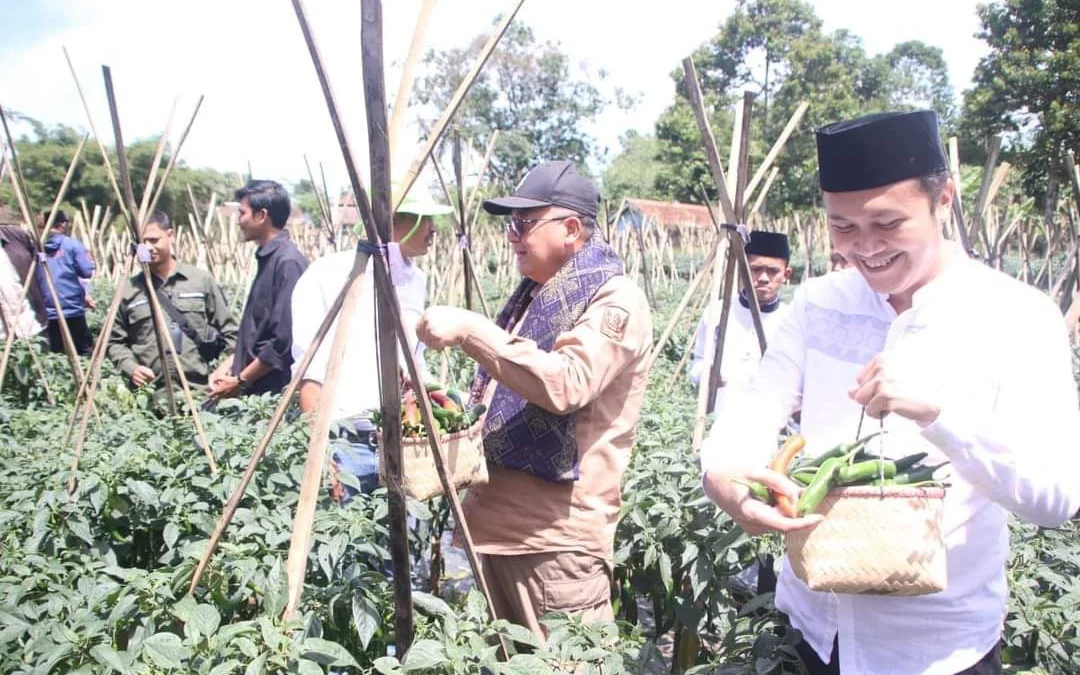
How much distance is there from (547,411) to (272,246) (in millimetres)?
2406

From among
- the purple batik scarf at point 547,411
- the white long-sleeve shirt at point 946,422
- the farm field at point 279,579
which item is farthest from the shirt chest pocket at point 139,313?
the white long-sleeve shirt at point 946,422

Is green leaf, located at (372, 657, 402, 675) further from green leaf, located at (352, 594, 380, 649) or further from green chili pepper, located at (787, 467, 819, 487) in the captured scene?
green chili pepper, located at (787, 467, 819, 487)

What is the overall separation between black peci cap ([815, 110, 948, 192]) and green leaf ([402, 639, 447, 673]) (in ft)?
3.61

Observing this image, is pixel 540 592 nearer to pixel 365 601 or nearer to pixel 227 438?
pixel 365 601

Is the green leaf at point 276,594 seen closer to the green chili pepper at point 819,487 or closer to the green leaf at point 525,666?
the green leaf at point 525,666

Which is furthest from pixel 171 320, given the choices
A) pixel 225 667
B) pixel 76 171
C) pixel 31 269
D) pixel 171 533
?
pixel 76 171

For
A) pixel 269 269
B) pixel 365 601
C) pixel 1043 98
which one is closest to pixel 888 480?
pixel 365 601

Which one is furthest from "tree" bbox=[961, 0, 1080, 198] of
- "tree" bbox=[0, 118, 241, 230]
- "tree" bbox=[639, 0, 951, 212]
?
"tree" bbox=[0, 118, 241, 230]

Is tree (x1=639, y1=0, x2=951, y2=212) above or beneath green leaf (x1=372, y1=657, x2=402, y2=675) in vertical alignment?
above

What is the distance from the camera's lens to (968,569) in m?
1.36

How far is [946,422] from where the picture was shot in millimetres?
1157

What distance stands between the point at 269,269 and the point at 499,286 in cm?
1265

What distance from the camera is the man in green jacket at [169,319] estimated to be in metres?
4.76

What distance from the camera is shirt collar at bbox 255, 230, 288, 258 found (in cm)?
396
